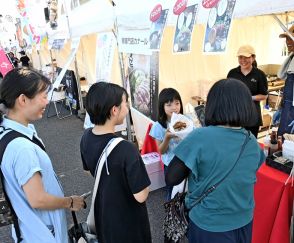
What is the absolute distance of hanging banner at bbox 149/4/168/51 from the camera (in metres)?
2.36

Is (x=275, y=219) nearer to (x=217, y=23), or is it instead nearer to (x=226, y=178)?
(x=226, y=178)

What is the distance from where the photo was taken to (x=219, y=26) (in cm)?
169

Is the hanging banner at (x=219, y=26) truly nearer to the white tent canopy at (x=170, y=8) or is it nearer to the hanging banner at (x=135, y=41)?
the white tent canopy at (x=170, y=8)

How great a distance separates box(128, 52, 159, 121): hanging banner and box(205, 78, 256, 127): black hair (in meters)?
2.17

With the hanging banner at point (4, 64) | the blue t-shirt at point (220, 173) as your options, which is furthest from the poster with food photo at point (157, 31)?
the hanging banner at point (4, 64)

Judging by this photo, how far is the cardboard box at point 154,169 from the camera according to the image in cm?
297

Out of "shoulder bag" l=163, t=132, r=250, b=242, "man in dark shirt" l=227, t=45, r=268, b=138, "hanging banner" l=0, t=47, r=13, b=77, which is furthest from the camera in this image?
"hanging banner" l=0, t=47, r=13, b=77

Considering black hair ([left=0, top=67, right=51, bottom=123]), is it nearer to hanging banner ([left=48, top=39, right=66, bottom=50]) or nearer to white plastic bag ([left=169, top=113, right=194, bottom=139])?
white plastic bag ([left=169, top=113, right=194, bottom=139])

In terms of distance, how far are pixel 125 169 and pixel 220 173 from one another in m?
0.42

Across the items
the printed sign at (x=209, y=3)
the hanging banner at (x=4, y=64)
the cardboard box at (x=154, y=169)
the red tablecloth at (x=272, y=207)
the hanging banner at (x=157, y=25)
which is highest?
the printed sign at (x=209, y=3)

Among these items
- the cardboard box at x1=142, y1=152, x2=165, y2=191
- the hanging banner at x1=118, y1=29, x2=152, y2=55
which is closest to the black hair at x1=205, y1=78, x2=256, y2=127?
the hanging banner at x1=118, y1=29, x2=152, y2=55

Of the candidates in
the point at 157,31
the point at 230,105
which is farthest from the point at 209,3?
the point at 230,105

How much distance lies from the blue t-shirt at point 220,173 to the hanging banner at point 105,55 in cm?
214

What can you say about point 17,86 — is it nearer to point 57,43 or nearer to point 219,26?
point 219,26
